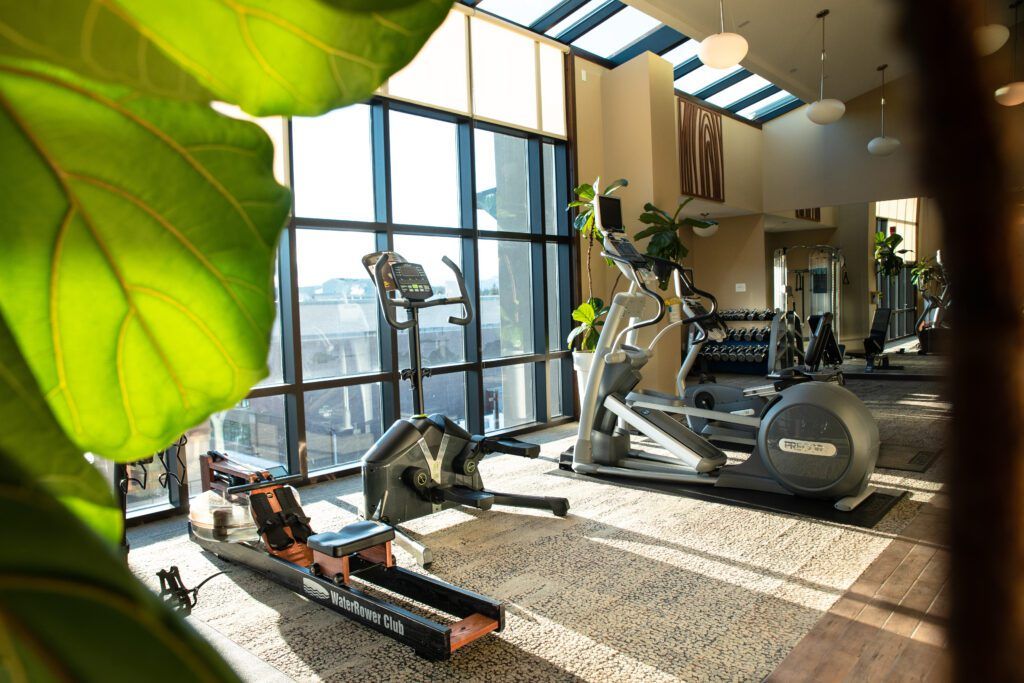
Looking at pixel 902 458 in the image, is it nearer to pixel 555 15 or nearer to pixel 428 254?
pixel 428 254

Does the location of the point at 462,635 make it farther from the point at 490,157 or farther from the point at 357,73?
the point at 490,157

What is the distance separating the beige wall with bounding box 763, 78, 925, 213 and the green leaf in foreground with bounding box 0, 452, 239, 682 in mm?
11436

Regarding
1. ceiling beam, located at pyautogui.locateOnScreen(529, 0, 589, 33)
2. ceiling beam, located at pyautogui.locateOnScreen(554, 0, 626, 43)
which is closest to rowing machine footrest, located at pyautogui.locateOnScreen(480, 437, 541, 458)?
ceiling beam, located at pyautogui.locateOnScreen(529, 0, 589, 33)

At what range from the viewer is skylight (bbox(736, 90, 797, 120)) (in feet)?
36.2

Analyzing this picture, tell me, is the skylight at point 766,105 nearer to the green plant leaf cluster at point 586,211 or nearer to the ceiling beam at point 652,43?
the ceiling beam at point 652,43

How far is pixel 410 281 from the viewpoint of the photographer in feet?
12.8

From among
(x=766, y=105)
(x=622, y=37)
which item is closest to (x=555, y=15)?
(x=622, y=37)

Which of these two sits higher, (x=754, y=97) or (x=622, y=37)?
(x=754, y=97)

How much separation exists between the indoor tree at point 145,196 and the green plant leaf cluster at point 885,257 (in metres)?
11.2

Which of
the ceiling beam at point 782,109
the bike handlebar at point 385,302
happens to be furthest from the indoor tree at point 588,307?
the ceiling beam at point 782,109

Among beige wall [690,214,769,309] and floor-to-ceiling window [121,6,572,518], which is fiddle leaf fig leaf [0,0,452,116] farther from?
beige wall [690,214,769,309]

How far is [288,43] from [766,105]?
12.5 metres

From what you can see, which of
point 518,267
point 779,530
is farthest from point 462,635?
point 518,267

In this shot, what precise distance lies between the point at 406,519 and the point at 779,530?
2.01 meters
